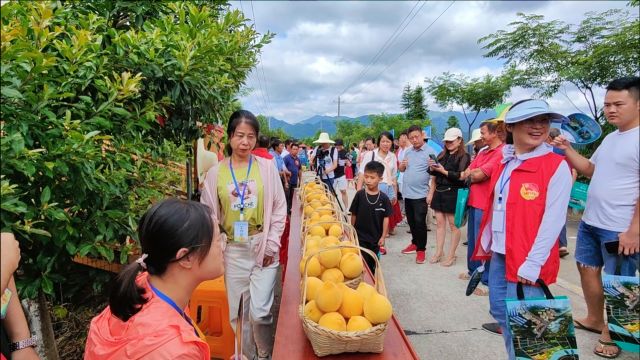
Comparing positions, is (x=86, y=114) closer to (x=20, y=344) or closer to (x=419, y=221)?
(x=20, y=344)

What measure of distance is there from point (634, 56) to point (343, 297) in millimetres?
9000

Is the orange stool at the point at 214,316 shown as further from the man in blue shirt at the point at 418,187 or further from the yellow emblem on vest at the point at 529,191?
the man in blue shirt at the point at 418,187

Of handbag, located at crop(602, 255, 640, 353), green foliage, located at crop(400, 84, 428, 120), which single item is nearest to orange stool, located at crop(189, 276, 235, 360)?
handbag, located at crop(602, 255, 640, 353)

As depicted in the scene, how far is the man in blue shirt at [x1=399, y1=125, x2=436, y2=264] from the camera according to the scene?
5.40 meters

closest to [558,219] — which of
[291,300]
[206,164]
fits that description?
[291,300]

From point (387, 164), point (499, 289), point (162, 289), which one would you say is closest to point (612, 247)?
point (499, 289)

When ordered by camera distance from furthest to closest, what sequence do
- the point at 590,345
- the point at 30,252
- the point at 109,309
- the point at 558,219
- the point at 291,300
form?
the point at 590,345 → the point at 291,300 → the point at 558,219 → the point at 30,252 → the point at 109,309

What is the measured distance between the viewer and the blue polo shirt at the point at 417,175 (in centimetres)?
542

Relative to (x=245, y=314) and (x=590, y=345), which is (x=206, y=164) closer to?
(x=245, y=314)

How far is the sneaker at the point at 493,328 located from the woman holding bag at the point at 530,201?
119cm

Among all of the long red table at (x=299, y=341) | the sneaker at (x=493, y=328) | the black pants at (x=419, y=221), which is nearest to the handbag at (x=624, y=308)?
the sneaker at (x=493, y=328)

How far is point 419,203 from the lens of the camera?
18.0 ft

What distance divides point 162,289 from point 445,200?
4395mm

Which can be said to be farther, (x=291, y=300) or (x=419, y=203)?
(x=419, y=203)
